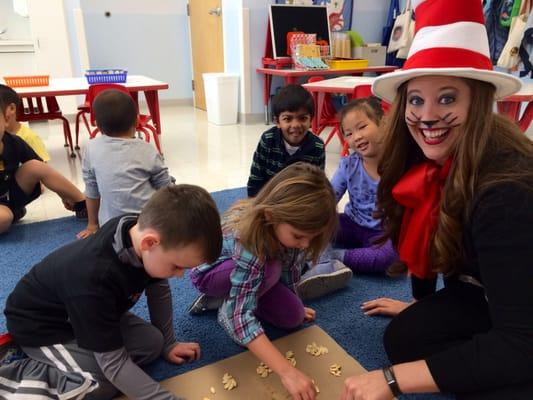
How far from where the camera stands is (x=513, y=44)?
354 centimetres

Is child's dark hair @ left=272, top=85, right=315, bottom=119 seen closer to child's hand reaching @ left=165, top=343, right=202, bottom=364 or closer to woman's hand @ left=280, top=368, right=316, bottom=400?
child's hand reaching @ left=165, top=343, right=202, bottom=364

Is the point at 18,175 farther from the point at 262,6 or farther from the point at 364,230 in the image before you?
the point at 262,6

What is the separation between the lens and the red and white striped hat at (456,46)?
0.83 meters

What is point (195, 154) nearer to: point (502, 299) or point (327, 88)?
point (327, 88)

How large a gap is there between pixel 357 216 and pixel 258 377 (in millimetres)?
898

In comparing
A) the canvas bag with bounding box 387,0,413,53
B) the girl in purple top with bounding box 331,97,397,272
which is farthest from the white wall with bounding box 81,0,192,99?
the girl in purple top with bounding box 331,97,397,272

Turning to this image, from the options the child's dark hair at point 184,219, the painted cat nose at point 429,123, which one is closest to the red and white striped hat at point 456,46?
the painted cat nose at point 429,123

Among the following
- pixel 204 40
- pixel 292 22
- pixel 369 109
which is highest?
pixel 292 22

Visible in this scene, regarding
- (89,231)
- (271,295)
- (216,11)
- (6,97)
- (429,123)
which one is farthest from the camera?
(216,11)

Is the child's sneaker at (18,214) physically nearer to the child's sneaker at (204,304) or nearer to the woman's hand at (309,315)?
the child's sneaker at (204,304)

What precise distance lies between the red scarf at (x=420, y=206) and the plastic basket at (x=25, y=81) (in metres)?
2.83

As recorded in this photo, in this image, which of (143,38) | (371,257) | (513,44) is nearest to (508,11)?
(513,44)

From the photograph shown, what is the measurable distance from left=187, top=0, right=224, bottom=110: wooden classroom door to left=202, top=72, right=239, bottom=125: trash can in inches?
18.4

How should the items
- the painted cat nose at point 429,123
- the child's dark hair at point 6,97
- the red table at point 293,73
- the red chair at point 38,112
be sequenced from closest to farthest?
the painted cat nose at point 429,123, the child's dark hair at point 6,97, the red chair at point 38,112, the red table at point 293,73
